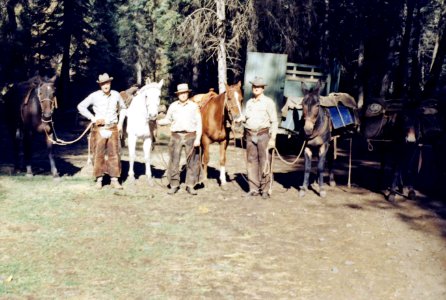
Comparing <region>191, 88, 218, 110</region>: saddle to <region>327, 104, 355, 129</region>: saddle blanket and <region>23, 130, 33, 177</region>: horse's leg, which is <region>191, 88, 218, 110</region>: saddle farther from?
<region>23, 130, 33, 177</region>: horse's leg

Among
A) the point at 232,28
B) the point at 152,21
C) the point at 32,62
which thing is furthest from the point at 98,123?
the point at 152,21

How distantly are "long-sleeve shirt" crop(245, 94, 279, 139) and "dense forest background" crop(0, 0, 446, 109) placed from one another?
5.57 meters

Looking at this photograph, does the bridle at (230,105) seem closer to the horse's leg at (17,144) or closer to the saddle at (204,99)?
the saddle at (204,99)

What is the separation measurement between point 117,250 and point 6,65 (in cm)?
2204

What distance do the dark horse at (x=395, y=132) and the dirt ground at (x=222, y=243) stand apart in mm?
717

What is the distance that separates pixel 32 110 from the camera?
11578 mm

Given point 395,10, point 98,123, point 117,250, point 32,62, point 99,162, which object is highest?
point 395,10

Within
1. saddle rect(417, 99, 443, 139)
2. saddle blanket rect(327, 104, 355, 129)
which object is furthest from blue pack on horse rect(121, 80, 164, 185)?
saddle rect(417, 99, 443, 139)

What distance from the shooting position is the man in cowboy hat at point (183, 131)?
→ 34.3 feet

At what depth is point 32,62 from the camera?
29.9 m

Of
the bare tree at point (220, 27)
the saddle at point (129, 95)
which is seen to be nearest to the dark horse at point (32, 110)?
the saddle at point (129, 95)

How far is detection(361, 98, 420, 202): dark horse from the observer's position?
36.0 feet

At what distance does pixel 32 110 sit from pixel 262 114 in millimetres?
5784

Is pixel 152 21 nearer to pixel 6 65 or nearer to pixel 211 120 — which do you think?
pixel 6 65
